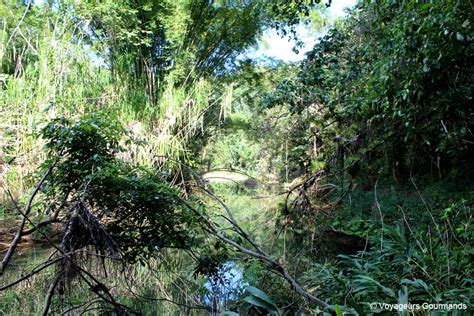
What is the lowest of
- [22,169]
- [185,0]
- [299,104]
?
[22,169]

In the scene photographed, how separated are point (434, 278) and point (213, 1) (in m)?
7.14

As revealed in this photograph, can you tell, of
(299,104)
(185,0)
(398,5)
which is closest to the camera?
(398,5)

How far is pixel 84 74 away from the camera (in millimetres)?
5648

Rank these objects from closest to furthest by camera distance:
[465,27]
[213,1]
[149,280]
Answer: [465,27], [149,280], [213,1]

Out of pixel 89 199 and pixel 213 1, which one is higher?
pixel 213 1

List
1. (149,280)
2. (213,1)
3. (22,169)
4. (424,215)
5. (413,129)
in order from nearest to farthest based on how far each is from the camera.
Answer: (413,129), (149,280), (424,215), (22,169), (213,1)

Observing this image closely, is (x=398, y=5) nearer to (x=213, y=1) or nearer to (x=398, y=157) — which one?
(x=398, y=157)

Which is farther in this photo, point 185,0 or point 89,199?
point 185,0

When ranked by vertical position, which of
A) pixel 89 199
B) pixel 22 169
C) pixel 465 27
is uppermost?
pixel 465 27

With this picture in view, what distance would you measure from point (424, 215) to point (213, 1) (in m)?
6.10

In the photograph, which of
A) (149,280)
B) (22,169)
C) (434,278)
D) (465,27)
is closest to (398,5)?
(465,27)

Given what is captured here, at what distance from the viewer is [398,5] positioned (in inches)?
108

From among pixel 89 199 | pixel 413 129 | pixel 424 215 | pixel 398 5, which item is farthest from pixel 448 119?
pixel 89 199

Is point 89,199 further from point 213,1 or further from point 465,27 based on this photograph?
point 213,1
